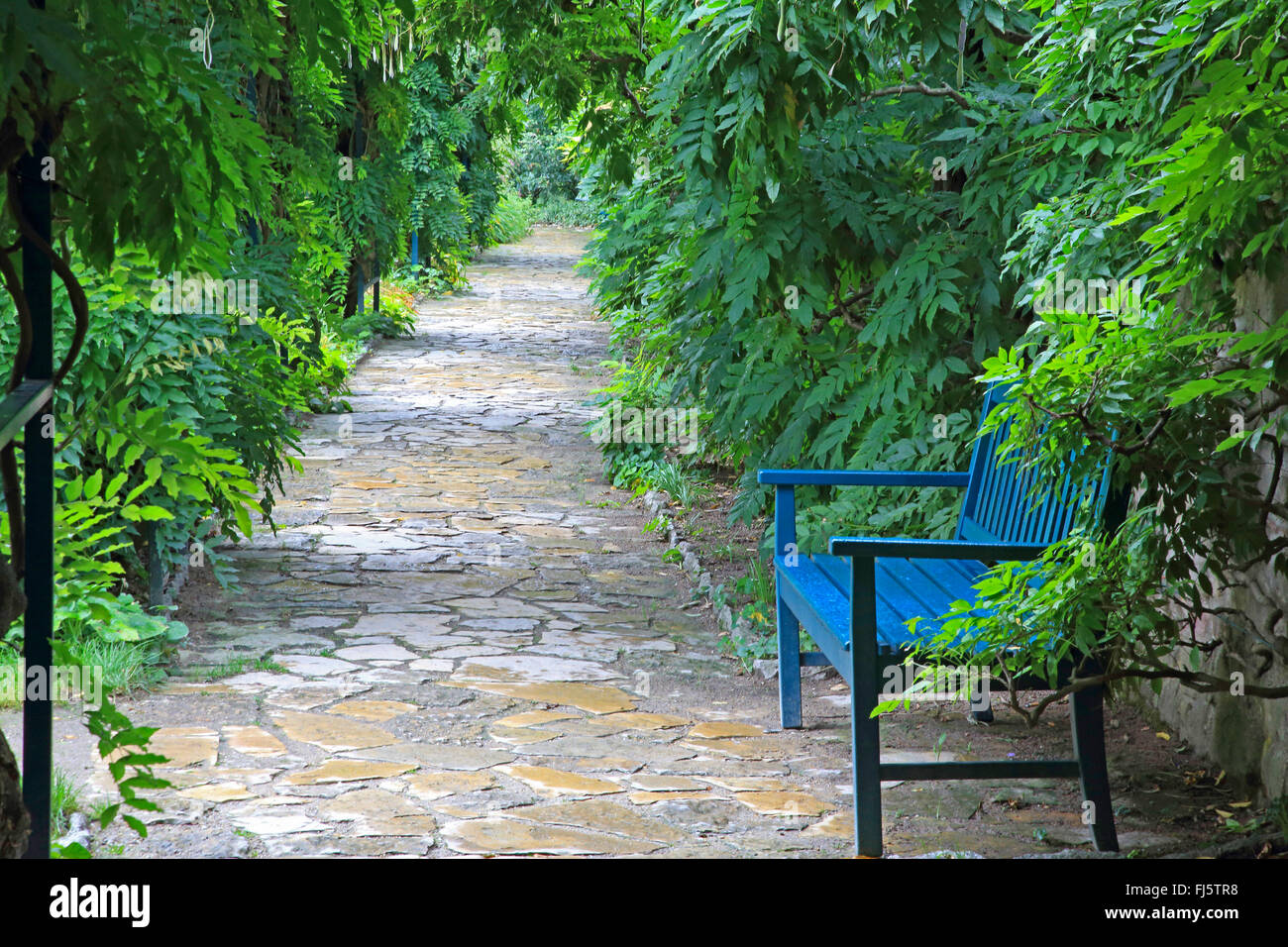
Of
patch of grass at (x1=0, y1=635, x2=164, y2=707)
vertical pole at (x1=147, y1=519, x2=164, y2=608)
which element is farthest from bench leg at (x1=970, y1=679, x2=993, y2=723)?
vertical pole at (x1=147, y1=519, x2=164, y2=608)

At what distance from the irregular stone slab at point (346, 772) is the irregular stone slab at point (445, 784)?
9 centimetres

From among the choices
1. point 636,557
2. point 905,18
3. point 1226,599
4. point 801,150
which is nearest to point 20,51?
point 1226,599

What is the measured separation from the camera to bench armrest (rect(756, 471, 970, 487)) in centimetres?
457

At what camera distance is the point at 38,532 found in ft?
6.54

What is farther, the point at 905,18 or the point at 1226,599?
the point at 905,18

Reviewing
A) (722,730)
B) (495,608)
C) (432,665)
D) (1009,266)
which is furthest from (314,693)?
(1009,266)

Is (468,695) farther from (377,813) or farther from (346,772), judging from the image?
(377,813)

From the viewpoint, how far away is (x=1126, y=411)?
2912 millimetres

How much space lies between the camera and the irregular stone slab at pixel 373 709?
4.75m

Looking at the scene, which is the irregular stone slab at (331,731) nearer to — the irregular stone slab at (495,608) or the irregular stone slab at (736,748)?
the irregular stone slab at (736,748)

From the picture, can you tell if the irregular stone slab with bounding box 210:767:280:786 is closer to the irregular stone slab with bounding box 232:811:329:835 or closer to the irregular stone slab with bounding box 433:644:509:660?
the irregular stone slab with bounding box 232:811:329:835

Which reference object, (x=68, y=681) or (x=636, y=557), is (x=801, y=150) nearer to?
(x=636, y=557)

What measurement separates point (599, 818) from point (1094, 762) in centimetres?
147
